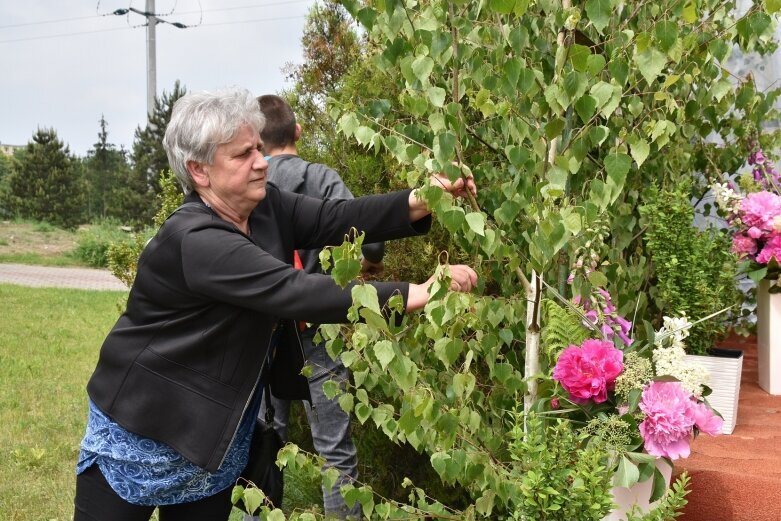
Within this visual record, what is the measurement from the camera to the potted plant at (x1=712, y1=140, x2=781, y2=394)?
3543mm

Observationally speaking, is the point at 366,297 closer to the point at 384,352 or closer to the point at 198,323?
the point at 384,352

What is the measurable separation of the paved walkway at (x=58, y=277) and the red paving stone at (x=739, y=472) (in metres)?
12.5

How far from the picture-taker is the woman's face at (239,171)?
2.27 m

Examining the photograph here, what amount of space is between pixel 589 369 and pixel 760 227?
1.85 m

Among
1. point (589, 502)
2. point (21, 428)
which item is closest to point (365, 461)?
point (589, 502)

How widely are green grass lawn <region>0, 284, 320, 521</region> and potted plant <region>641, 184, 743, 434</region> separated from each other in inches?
74.6

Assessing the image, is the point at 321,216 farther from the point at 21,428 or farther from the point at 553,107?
the point at 21,428

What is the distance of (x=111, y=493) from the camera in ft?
8.03

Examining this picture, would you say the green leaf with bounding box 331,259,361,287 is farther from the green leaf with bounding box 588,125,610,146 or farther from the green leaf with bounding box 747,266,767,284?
the green leaf with bounding box 747,266,767,284

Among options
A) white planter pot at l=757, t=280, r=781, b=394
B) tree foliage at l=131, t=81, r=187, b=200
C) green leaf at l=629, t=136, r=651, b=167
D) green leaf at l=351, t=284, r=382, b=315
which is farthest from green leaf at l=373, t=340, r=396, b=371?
tree foliage at l=131, t=81, r=187, b=200

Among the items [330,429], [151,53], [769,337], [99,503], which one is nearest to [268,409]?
[99,503]

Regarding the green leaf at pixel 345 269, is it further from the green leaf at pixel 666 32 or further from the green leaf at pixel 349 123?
the green leaf at pixel 666 32

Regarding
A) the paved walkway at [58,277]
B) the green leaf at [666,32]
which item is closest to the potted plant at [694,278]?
the green leaf at [666,32]

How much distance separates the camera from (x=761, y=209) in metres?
3.52
